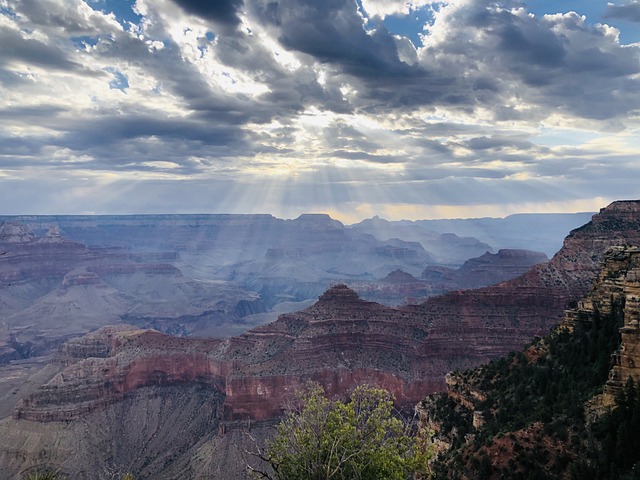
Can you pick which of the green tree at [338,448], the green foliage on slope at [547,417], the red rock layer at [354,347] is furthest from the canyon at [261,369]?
the green tree at [338,448]

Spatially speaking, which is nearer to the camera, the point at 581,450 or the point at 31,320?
the point at 581,450

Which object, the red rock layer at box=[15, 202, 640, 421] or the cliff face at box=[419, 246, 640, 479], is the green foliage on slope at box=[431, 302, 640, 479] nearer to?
the cliff face at box=[419, 246, 640, 479]

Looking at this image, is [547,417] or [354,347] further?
[354,347]

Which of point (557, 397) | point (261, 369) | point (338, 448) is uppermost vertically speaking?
point (338, 448)

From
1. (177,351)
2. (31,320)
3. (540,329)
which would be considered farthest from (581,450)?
(31,320)

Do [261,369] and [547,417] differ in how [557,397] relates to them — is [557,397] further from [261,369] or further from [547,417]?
[261,369]

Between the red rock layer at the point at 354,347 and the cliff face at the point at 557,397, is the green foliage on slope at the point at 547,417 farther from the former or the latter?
the red rock layer at the point at 354,347

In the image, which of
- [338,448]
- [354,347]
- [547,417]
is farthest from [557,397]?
[354,347]

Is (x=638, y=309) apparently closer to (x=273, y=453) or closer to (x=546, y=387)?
(x=546, y=387)

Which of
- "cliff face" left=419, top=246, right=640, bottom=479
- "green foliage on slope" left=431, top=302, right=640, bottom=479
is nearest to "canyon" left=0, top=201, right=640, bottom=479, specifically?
"cliff face" left=419, top=246, right=640, bottom=479
